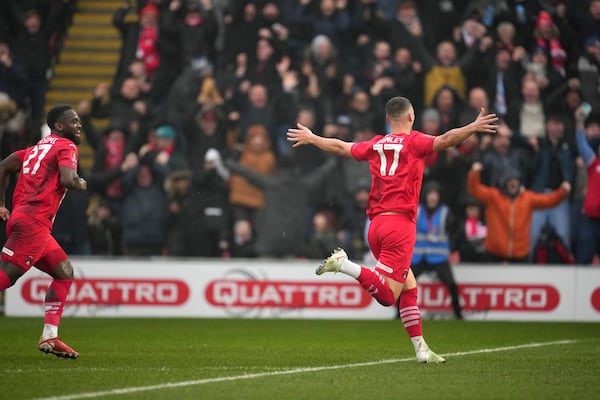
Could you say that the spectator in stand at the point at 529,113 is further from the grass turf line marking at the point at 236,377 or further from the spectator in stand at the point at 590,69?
the grass turf line marking at the point at 236,377

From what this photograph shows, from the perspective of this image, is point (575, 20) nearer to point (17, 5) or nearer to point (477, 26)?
point (477, 26)

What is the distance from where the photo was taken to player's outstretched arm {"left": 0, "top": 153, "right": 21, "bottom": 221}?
10781 millimetres

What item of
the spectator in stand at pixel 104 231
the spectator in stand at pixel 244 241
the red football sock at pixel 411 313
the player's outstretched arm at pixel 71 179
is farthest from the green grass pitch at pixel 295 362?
the spectator in stand at pixel 104 231

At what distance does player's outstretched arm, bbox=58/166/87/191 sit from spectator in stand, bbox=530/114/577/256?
33.0 feet

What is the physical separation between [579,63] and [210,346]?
10673 mm

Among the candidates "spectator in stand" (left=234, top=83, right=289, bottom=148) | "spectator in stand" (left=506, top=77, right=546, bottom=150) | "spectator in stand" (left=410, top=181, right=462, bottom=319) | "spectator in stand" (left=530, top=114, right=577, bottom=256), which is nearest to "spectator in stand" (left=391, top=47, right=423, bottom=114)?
"spectator in stand" (left=506, top=77, right=546, bottom=150)

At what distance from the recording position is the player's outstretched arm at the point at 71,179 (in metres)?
10.1

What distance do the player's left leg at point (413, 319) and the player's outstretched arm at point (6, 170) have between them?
3.65m

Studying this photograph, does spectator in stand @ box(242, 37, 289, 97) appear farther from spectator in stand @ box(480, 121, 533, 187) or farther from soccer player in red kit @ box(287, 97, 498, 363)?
soccer player in red kit @ box(287, 97, 498, 363)

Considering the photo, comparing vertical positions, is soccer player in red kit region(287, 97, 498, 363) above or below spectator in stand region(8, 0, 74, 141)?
below

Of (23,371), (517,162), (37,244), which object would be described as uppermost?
(517,162)

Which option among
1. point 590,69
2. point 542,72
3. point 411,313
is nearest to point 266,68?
point 542,72

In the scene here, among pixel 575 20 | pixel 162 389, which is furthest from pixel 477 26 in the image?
pixel 162 389

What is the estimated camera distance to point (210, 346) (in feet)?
41.4
